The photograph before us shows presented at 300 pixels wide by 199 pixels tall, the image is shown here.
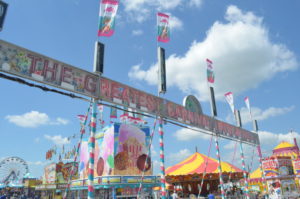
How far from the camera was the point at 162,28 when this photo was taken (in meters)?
12.9

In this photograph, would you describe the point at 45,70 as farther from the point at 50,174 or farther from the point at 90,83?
the point at 50,174

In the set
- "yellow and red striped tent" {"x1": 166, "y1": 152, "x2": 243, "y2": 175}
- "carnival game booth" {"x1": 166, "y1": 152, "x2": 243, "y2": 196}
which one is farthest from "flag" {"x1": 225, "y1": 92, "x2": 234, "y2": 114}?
"yellow and red striped tent" {"x1": 166, "y1": 152, "x2": 243, "y2": 175}

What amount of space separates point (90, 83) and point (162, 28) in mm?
5372

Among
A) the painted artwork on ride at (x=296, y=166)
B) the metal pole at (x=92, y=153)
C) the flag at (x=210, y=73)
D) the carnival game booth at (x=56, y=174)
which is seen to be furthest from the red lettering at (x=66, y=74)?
the carnival game booth at (x=56, y=174)

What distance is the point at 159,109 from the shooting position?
12.1 meters

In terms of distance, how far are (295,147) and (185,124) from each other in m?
34.7

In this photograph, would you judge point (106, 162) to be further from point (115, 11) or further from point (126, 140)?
point (115, 11)

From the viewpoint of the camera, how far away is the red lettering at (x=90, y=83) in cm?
933

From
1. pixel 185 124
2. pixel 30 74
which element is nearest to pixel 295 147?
pixel 185 124

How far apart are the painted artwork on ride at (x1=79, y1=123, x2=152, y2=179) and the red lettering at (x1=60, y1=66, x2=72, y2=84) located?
12.4m

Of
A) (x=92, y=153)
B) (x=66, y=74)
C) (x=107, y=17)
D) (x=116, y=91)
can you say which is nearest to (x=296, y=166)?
(x=116, y=91)

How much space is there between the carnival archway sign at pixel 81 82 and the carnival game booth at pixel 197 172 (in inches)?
461

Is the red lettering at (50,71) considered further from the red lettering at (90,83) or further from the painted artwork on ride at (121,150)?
A: the painted artwork on ride at (121,150)

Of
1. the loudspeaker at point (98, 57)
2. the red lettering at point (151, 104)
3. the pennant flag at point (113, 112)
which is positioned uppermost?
the pennant flag at point (113, 112)
